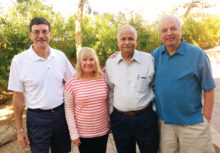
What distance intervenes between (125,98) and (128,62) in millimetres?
436

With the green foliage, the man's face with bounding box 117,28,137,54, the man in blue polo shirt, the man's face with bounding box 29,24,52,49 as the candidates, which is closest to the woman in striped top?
the man's face with bounding box 117,28,137,54

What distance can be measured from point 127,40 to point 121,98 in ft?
2.24

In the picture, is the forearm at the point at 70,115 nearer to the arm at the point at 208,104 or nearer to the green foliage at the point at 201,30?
the arm at the point at 208,104

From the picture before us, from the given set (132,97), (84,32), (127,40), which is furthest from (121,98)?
(84,32)

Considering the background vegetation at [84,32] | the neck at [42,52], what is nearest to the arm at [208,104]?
the neck at [42,52]

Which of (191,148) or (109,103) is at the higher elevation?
(109,103)

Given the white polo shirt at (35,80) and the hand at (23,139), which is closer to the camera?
the white polo shirt at (35,80)

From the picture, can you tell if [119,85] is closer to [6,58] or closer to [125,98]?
[125,98]

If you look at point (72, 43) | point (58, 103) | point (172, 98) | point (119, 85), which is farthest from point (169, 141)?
point (72, 43)

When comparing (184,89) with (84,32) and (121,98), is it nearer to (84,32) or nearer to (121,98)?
(121,98)

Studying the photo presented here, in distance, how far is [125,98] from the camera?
2.11 metres

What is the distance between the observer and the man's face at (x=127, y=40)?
7.13 ft

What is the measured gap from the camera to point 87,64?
2137mm

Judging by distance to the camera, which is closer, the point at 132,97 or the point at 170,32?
the point at 170,32
